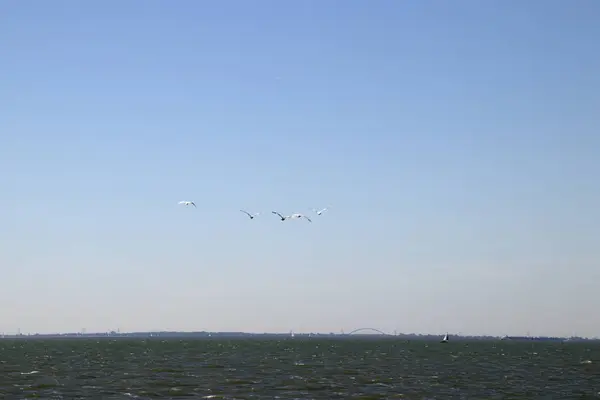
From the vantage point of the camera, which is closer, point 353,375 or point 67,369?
point 353,375

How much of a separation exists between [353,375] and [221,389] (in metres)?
26.6

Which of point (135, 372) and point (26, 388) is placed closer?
point (26, 388)

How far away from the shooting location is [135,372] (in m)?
96.5

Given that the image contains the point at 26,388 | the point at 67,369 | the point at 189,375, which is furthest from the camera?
the point at 67,369

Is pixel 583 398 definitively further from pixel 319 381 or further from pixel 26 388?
pixel 26 388

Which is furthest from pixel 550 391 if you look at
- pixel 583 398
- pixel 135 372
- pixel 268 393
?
pixel 135 372

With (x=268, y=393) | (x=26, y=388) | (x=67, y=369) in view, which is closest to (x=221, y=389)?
(x=268, y=393)

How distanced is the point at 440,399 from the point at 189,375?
118ft

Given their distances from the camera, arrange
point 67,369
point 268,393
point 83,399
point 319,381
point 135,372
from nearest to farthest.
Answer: point 83,399, point 268,393, point 319,381, point 135,372, point 67,369

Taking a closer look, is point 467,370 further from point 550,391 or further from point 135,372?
point 135,372

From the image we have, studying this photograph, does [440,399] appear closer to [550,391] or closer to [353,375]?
[550,391]

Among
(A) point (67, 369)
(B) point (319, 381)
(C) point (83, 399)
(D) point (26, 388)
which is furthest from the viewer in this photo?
(A) point (67, 369)

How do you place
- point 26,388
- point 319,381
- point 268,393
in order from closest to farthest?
point 268,393
point 26,388
point 319,381

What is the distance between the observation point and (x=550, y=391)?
75.6 m
